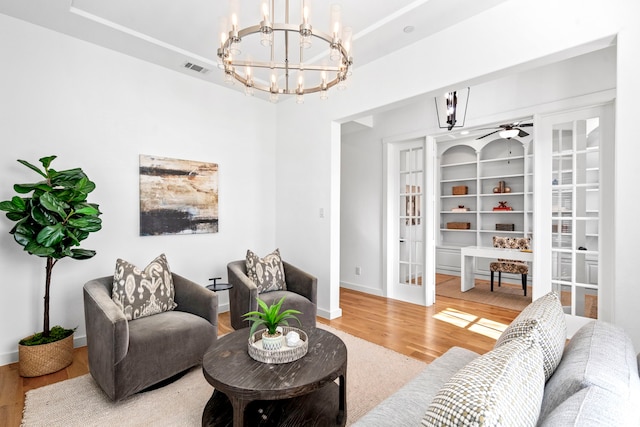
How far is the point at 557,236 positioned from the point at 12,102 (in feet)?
17.4

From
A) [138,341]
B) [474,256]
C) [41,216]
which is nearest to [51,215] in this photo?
[41,216]

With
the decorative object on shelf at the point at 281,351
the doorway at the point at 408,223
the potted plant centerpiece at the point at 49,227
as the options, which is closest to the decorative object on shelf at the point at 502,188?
the doorway at the point at 408,223

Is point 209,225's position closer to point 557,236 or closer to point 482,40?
point 482,40

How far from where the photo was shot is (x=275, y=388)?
5.07 ft

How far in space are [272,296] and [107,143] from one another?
2304mm

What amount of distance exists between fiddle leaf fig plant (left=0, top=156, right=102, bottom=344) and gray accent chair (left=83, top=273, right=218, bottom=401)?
1.34ft

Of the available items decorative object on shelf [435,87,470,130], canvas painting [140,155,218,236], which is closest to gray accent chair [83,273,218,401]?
canvas painting [140,155,218,236]

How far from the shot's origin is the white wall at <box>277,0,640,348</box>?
79.0 inches

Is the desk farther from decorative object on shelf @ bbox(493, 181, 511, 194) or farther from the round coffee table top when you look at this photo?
the round coffee table top

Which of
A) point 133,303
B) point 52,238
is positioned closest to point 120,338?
point 133,303

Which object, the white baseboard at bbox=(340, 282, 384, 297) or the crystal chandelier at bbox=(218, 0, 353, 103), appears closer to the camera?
the crystal chandelier at bbox=(218, 0, 353, 103)

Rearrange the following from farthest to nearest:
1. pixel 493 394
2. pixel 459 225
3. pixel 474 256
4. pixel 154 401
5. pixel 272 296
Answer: pixel 459 225 → pixel 474 256 → pixel 272 296 → pixel 154 401 → pixel 493 394

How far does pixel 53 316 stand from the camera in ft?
9.71

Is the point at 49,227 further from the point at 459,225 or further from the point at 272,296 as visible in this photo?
the point at 459,225
